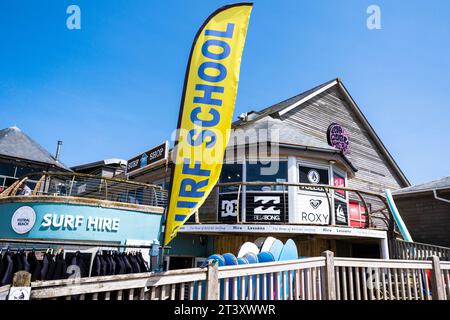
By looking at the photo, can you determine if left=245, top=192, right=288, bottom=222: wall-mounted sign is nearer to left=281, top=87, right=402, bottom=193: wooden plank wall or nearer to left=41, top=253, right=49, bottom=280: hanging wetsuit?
left=281, top=87, right=402, bottom=193: wooden plank wall

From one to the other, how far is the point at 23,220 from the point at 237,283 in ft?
27.3

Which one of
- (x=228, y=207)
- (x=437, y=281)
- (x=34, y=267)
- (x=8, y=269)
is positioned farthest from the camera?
(x=228, y=207)

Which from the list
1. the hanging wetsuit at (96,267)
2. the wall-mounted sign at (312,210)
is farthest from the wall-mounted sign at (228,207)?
the hanging wetsuit at (96,267)

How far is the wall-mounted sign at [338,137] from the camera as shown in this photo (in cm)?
1752

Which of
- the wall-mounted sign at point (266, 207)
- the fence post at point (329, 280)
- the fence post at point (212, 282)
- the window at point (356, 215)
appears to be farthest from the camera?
the window at point (356, 215)

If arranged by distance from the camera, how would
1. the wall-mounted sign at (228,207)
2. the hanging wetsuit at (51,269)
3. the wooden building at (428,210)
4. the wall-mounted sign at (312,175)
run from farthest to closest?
the wooden building at (428,210) → the wall-mounted sign at (312,175) → the wall-mounted sign at (228,207) → the hanging wetsuit at (51,269)

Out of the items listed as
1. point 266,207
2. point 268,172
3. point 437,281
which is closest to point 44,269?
point 266,207

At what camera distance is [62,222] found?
978 centimetres

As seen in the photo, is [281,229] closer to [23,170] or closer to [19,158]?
[19,158]

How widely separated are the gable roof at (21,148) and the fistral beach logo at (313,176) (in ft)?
54.6

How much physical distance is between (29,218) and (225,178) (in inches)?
254

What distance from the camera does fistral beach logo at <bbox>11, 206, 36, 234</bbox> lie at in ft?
32.0

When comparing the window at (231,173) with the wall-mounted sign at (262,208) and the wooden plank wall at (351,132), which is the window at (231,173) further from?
the wooden plank wall at (351,132)
